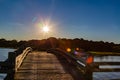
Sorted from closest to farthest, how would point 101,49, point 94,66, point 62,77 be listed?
point 94,66
point 62,77
point 101,49

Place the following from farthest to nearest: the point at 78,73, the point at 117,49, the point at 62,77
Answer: the point at 117,49 → the point at 78,73 → the point at 62,77

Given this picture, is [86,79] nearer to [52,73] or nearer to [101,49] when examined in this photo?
[52,73]

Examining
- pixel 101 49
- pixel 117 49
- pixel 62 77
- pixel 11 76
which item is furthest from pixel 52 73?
pixel 117 49

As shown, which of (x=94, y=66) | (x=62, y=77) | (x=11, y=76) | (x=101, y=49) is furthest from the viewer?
(x=101, y=49)

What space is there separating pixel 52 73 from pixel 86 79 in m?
3.24

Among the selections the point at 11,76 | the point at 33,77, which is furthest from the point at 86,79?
the point at 11,76

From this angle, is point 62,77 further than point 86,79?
Yes

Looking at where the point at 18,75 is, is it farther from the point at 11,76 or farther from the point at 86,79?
the point at 86,79

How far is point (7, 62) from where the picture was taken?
12852 mm

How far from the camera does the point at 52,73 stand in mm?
15539

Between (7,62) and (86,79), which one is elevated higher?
(7,62)

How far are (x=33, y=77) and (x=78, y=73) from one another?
296cm

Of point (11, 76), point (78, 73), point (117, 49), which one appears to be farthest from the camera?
point (117, 49)

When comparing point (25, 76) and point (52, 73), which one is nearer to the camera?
point (25, 76)
